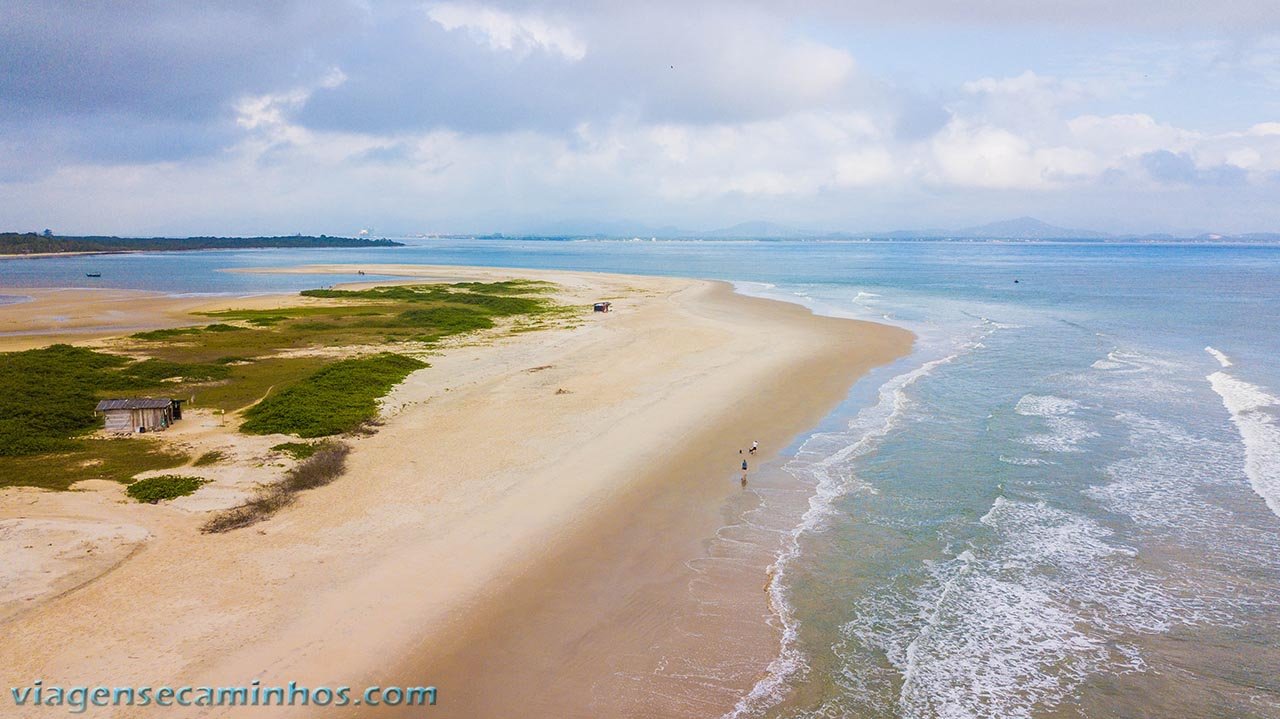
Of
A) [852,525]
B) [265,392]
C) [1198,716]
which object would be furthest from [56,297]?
[1198,716]

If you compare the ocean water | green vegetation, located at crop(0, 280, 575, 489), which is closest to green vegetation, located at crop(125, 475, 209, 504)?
green vegetation, located at crop(0, 280, 575, 489)

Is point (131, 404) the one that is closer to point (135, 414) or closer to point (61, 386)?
point (135, 414)

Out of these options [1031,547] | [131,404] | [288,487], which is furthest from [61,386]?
[1031,547]

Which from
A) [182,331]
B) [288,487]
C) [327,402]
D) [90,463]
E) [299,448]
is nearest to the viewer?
[288,487]

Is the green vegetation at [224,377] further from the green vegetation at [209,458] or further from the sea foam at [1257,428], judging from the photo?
the sea foam at [1257,428]

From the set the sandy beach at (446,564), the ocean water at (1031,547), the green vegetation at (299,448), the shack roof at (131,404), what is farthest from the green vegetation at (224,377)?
the ocean water at (1031,547)

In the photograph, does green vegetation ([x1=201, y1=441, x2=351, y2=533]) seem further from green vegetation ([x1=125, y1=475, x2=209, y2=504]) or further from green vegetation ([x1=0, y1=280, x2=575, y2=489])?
green vegetation ([x1=0, y1=280, x2=575, y2=489])

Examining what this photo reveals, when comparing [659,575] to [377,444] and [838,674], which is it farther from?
[377,444]
